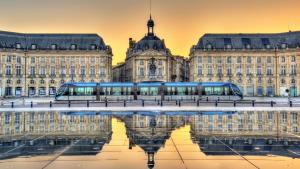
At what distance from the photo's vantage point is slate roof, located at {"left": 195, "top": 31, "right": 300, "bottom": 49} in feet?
387

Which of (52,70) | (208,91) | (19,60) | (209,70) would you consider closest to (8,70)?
(19,60)

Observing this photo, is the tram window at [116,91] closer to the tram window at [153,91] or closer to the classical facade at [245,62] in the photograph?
the tram window at [153,91]

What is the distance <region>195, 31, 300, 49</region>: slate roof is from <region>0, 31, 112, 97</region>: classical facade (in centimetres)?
3147

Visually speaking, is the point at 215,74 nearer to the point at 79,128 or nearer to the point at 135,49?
the point at 135,49

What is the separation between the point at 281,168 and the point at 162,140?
6.53 metres

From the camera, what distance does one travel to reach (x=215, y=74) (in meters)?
118

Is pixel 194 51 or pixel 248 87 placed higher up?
pixel 194 51

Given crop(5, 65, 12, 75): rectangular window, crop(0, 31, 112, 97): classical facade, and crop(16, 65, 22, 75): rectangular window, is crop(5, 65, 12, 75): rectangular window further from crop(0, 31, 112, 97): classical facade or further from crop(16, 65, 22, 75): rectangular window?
crop(16, 65, 22, 75): rectangular window

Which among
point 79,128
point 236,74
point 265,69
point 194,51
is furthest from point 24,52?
point 79,128

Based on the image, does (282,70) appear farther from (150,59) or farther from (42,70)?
(42,70)

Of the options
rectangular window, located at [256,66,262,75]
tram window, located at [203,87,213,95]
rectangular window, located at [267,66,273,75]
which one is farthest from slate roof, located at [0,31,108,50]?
tram window, located at [203,87,213,95]

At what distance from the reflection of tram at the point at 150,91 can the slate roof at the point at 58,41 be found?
167 ft

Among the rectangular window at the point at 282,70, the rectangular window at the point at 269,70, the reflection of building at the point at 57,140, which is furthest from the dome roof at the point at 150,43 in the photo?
the reflection of building at the point at 57,140

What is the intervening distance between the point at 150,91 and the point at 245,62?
54708 millimetres
